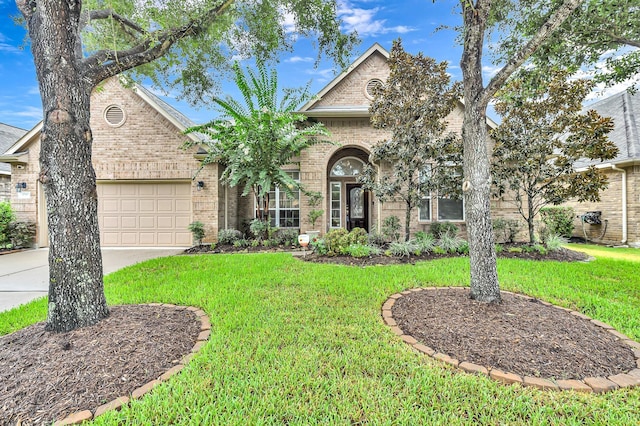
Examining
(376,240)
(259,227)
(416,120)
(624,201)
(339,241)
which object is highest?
(416,120)

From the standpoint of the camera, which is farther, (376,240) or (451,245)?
(376,240)

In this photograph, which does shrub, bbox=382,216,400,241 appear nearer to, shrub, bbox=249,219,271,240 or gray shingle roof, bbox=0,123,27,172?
shrub, bbox=249,219,271,240

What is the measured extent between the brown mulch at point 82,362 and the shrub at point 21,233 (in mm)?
10009

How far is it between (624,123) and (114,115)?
2135 cm

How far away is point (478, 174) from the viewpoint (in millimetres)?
3652

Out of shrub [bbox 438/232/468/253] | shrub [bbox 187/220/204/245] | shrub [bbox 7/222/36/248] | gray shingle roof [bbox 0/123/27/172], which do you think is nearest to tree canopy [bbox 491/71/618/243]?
shrub [bbox 438/232/468/253]

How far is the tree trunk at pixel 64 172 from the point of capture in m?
3.00

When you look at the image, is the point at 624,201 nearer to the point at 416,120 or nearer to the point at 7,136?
the point at 416,120

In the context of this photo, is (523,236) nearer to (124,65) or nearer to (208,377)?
(208,377)

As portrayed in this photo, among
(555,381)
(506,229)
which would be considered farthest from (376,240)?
(555,381)

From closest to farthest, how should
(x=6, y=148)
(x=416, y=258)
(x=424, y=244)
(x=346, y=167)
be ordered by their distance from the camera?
(x=416, y=258) < (x=424, y=244) < (x=346, y=167) < (x=6, y=148)

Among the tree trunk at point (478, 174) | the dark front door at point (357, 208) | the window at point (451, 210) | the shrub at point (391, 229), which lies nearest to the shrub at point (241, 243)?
the dark front door at point (357, 208)

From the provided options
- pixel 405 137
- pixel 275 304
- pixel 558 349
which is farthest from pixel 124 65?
pixel 405 137

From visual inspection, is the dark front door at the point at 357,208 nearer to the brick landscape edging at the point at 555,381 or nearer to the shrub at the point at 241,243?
the shrub at the point at 241,243
